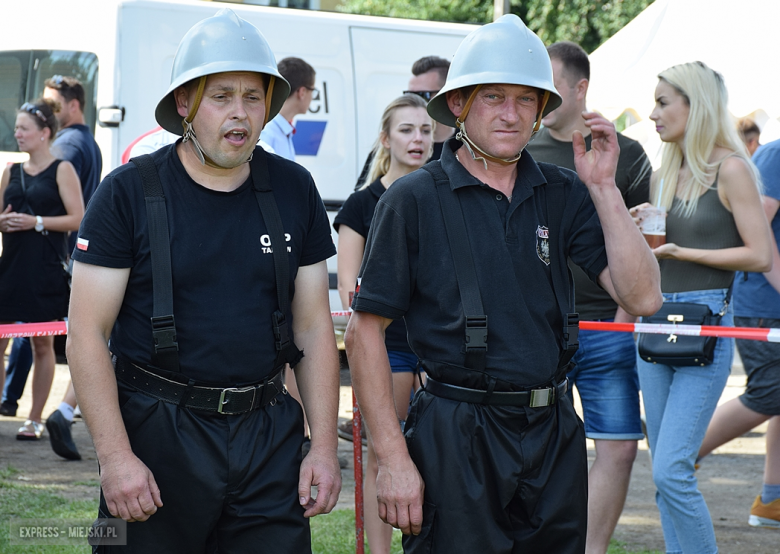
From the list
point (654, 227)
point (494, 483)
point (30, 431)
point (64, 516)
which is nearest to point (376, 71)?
point (30, 431)

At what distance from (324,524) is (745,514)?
2.48m

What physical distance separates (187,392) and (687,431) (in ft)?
7.41

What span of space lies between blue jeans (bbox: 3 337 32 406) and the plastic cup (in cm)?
506

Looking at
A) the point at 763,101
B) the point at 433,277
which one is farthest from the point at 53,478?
the point at 763,101

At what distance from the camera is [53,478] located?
18.4ft

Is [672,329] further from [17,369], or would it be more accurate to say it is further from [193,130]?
[17,369]

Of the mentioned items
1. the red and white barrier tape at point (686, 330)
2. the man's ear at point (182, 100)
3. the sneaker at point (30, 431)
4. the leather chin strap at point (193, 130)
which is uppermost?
the man's ear at point (182, 100)

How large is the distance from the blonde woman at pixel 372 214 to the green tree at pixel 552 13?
51.4 ft

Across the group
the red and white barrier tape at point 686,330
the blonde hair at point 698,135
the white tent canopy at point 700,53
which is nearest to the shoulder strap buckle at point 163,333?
the red and white barrier tape at point 686,330

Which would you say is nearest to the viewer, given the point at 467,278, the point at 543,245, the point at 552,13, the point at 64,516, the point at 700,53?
the point at 467,278

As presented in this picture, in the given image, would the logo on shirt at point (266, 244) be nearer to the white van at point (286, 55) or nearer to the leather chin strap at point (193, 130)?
the leather chin strap at point (193, 130)

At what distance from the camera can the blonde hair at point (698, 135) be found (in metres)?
4.05

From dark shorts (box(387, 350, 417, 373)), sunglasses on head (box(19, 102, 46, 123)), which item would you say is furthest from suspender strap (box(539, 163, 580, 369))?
sunglasses on head (box(19, 102, 46, 123))

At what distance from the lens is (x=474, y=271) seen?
258 cm
